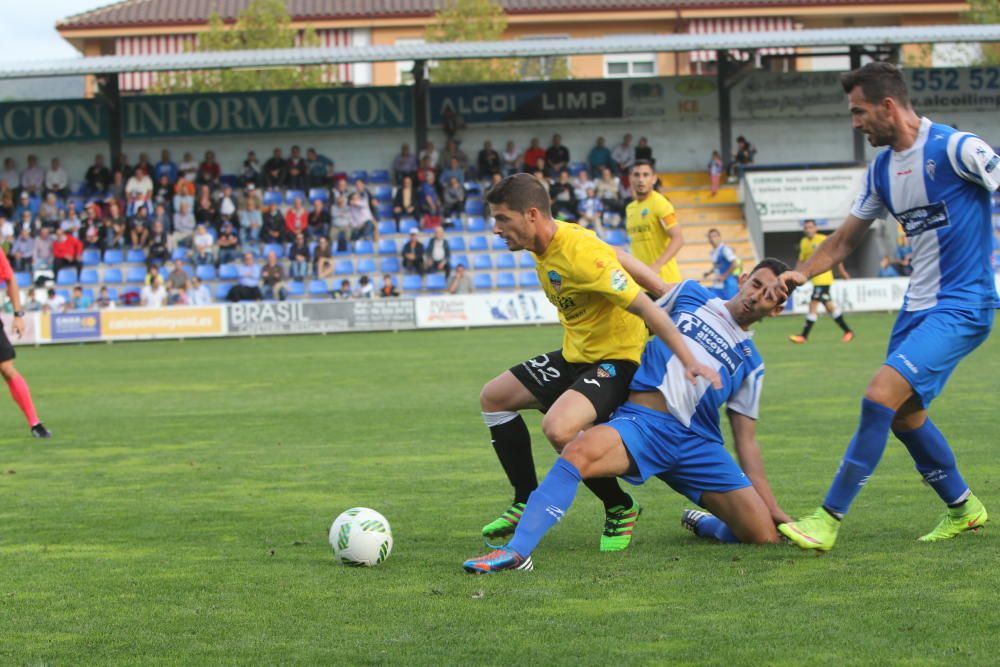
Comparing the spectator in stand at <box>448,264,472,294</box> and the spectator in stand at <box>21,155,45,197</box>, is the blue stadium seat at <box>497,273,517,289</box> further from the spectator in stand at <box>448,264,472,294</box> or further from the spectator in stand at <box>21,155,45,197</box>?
the spectator in stand at <box>21,155,45,197</box>

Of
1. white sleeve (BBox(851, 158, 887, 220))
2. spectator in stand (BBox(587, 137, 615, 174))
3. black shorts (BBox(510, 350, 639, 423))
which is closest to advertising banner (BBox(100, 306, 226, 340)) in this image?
spectator in stand (BBox(587, 137, 615, 174))

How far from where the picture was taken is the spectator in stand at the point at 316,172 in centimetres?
3800

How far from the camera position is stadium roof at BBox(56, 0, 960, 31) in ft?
205

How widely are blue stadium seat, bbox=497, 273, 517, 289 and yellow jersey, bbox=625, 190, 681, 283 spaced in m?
20.5

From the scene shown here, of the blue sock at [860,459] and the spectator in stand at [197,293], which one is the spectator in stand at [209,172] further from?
the blue sock at [860,459]

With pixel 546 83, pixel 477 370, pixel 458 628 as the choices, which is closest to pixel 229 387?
pixel 477 370

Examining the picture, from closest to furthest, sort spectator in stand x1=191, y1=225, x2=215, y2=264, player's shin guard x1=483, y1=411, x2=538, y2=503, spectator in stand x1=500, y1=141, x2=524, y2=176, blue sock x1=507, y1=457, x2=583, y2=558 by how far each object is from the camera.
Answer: blue sock x1=507, y1=457, x2=583, y2=558 < player's shin guard x1=483, y1=411, x2=538, y2=503 < spectator in stand x1=191, y1=225, x2=215, y2=264 < spectator in stand x1=500, y1=141, x2=524, y2=176

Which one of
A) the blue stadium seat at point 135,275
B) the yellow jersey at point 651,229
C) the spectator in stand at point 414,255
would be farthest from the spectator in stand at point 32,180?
the yellow jersey at point 651,229

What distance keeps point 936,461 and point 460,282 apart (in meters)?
27.8

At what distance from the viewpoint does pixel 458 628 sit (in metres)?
4.91

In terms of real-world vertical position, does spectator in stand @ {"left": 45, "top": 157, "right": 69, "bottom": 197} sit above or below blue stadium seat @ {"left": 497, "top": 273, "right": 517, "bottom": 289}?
above

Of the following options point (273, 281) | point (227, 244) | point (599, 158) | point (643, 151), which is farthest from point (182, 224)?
point (643, 151)

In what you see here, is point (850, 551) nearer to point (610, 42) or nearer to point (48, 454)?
point (48, 454)

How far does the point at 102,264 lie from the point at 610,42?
47.8 ft
